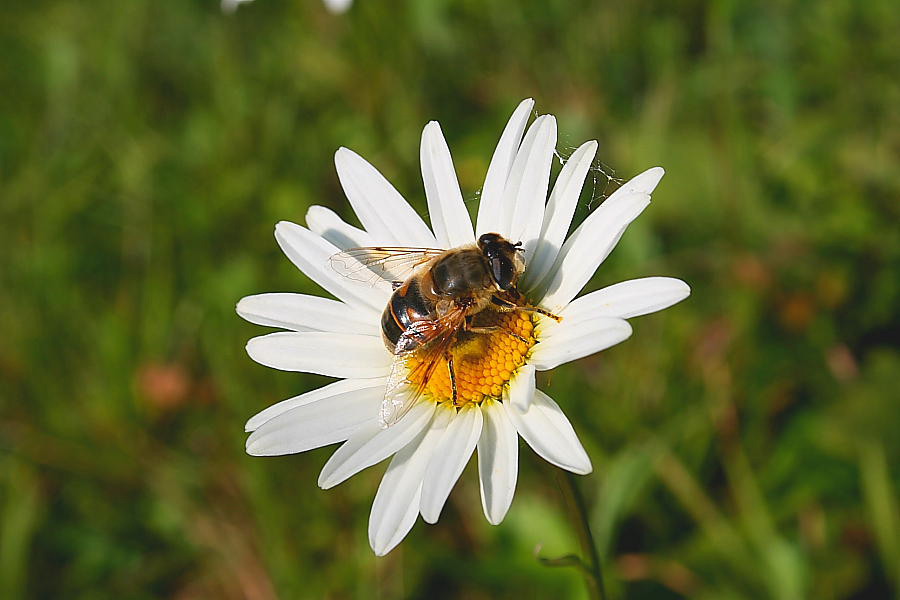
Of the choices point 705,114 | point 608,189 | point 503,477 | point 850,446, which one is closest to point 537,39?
point 705,114

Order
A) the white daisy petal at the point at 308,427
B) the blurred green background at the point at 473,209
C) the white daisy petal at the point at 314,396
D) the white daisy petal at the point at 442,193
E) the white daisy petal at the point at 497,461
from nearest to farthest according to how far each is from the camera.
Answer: the white daisy petal at the point at 497,461 < the white daisy petal at the point at 308,427 < the white daisy petal at the point at 314,396 < the white daisy petal at the point at 442,193 < the blurred green background at the point at 473,209

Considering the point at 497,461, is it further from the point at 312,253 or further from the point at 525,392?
the point at 312,253

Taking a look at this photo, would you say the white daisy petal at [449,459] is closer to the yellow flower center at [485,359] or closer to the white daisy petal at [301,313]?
the yellow flower center at [485,359]

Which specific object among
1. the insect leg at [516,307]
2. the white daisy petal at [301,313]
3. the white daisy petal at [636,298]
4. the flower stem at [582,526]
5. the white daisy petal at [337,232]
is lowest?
the flower stem at [582,526]

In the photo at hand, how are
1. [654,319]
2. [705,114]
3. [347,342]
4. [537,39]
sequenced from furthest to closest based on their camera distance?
[537,39] → [705,114] → [654,319] → [347,342]

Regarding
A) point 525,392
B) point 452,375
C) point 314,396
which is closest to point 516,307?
point 452,375

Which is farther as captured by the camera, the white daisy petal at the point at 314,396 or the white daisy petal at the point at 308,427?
the white daisy petal at the point at 314,396

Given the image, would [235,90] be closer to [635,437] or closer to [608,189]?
[608,189]

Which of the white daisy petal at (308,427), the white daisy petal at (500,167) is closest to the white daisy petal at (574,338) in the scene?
the white daisy petal at (500,167)
